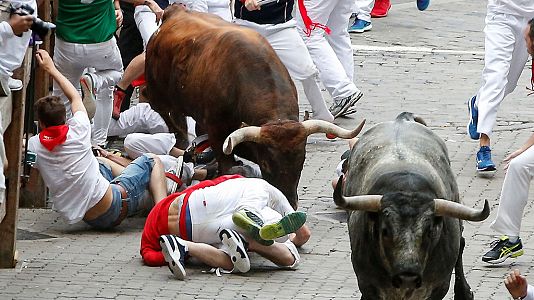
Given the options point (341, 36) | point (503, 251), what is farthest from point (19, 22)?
point (341, 36)

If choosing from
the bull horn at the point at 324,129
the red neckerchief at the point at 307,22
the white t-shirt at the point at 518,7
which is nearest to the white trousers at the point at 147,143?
the bull horn at the point at 324,129

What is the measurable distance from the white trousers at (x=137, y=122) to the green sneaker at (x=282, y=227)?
13.4 ft

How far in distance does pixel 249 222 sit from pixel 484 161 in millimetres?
3849

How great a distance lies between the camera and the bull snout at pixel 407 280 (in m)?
7.31

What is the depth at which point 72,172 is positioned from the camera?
36.0ft

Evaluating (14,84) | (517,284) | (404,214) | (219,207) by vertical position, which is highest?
(404,214)

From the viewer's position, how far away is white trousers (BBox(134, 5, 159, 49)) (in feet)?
46.5

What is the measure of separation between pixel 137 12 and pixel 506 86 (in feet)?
12.7

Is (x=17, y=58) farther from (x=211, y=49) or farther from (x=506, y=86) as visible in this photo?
(x=506, y=86)

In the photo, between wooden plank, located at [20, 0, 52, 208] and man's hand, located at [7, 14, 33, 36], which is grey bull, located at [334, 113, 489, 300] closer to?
man's hand, located at [7, 14, 33, 36]

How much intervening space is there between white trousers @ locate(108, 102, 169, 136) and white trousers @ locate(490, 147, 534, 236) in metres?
4.30

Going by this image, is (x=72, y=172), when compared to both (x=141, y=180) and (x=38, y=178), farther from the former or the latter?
(x=38, y=178)

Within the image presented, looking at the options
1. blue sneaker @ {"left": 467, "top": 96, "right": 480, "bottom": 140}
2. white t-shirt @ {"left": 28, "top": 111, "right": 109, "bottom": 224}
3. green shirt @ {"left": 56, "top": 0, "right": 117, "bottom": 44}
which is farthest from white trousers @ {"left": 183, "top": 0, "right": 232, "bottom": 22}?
white t-shirt @ {"left": 28, "top": 111, "right": 109, "bottom": 224}

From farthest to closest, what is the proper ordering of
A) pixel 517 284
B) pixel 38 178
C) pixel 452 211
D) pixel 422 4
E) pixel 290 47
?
pixel 422 4 < pixel 290 47 < pixel 38 178 < pixel 517 284 < pixel 452 211
